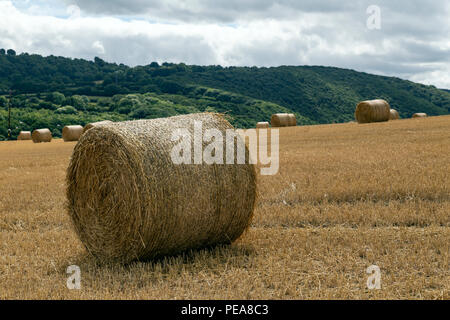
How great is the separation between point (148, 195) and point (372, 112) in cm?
2813

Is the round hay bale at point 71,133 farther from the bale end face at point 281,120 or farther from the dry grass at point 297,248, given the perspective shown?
the dry grass at point 297,248

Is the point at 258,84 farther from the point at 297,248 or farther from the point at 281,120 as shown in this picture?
the point at 297,248

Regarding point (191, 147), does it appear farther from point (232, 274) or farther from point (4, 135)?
point (4, 135)

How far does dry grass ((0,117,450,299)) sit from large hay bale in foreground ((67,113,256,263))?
31 centimetres

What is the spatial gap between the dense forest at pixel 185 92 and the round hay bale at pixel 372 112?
22860mm

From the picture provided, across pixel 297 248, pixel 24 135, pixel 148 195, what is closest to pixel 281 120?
pixel 24 135

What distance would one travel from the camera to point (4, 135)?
205 feet

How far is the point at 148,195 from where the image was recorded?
679 cm

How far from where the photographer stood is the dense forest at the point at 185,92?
228 ft

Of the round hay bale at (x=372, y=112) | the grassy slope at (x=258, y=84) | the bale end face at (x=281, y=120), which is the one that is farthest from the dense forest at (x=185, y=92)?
the round hay bale at (x=372, y=112)

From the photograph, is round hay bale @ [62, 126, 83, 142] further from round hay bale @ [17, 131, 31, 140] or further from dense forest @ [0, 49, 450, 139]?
dense forest @ [0, 49, 450, 139]

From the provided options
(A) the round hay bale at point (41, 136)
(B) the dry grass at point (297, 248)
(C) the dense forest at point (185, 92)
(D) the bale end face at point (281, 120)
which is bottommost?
(B) the dry grass at point (297, 248)
